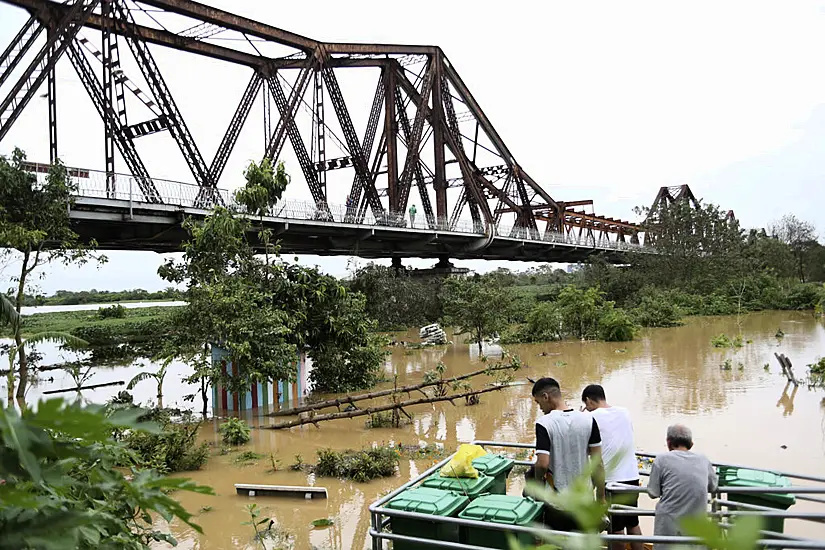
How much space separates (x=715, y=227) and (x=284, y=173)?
3292 cm

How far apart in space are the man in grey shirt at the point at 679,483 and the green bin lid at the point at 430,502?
4.44 feet

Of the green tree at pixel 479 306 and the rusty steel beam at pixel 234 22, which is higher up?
the rusty steel beam at pixel 234 22

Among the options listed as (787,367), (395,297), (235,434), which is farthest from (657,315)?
(235,434)

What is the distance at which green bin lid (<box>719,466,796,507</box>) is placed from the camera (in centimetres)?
448

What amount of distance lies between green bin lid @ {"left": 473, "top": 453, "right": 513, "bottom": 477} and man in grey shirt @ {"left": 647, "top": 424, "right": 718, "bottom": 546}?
1.54 meters

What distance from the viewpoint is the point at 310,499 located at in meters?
6.98

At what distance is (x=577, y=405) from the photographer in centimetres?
1159

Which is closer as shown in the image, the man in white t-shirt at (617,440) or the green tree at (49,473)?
the green tree at (49,473)

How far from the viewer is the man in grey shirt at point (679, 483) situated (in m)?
3.90

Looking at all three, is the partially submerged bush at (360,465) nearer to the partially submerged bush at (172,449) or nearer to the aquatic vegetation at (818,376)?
the partially submerged bush at (172,449)

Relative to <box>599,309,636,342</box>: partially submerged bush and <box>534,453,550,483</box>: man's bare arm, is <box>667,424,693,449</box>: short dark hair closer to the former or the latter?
<box>534,453,550,483</box>: man's bare arm

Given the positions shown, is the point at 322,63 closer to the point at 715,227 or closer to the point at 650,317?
the point at 650,317

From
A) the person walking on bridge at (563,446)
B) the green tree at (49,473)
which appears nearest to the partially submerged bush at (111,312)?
the person walking on bridge at (563,446)

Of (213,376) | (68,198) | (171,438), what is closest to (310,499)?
(171,438)
